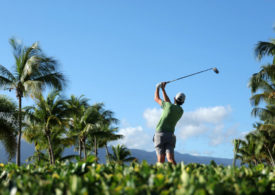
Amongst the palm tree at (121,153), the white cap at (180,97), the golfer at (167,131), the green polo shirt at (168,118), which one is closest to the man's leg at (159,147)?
the golfer at (167,131)

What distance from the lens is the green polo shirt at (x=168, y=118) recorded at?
571cm

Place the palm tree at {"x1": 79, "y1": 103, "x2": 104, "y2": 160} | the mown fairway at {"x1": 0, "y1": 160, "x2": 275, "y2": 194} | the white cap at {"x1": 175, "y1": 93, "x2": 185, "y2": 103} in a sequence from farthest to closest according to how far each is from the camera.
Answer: the palm tree at {"x1": 79, "y1": 103, "x2": 104, "y2": 160}, the white cap at {"x1": 175, "y1": 93, "x2": 185, "y2": 103}, the mown fairway at {"x1": 0, "y1": 160, "x2": 275, "y2": 194}

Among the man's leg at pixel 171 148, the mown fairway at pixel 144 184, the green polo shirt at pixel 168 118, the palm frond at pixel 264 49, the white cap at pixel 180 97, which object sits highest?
the palm frond at pixel 264 49

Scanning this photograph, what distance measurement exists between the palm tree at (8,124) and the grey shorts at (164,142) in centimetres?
1680

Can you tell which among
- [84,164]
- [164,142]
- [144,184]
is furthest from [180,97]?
[144,184]

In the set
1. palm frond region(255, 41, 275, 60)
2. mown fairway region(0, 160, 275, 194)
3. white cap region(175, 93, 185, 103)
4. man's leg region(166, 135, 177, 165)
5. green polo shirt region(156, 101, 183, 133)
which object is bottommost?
mown fairway region(0, 160, 275, 194)

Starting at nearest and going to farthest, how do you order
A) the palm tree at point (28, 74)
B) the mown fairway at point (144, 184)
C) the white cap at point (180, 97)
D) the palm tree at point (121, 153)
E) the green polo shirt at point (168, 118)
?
1. the mown fairway at point (144, 184)
2. the green polo shirt at point (168, 118)
3. the white cap at point (180, 97)
4. the palm tree at point (28, 74)
5. the palm tree at point (121, 153)

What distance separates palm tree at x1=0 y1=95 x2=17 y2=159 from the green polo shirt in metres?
16.8

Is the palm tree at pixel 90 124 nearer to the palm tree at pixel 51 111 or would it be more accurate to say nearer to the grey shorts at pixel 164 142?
the palm tree at pixel 51 111

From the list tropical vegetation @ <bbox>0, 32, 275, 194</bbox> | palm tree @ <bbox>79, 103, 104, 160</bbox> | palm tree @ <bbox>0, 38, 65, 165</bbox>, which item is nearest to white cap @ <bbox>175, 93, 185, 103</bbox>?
tropical vegetation @ <bbox>0, 32, 275, 194</bbox>

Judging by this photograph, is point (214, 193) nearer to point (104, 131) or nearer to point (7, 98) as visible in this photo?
point (7, 98)

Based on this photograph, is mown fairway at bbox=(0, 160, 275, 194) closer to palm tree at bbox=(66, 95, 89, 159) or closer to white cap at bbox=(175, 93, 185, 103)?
white cap at bbox=(175, 93, 185, 103)

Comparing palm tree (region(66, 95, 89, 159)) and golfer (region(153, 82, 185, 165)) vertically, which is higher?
palm tree (region(66, 95, 89, 159))

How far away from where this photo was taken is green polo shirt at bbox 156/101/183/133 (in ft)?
18.7
